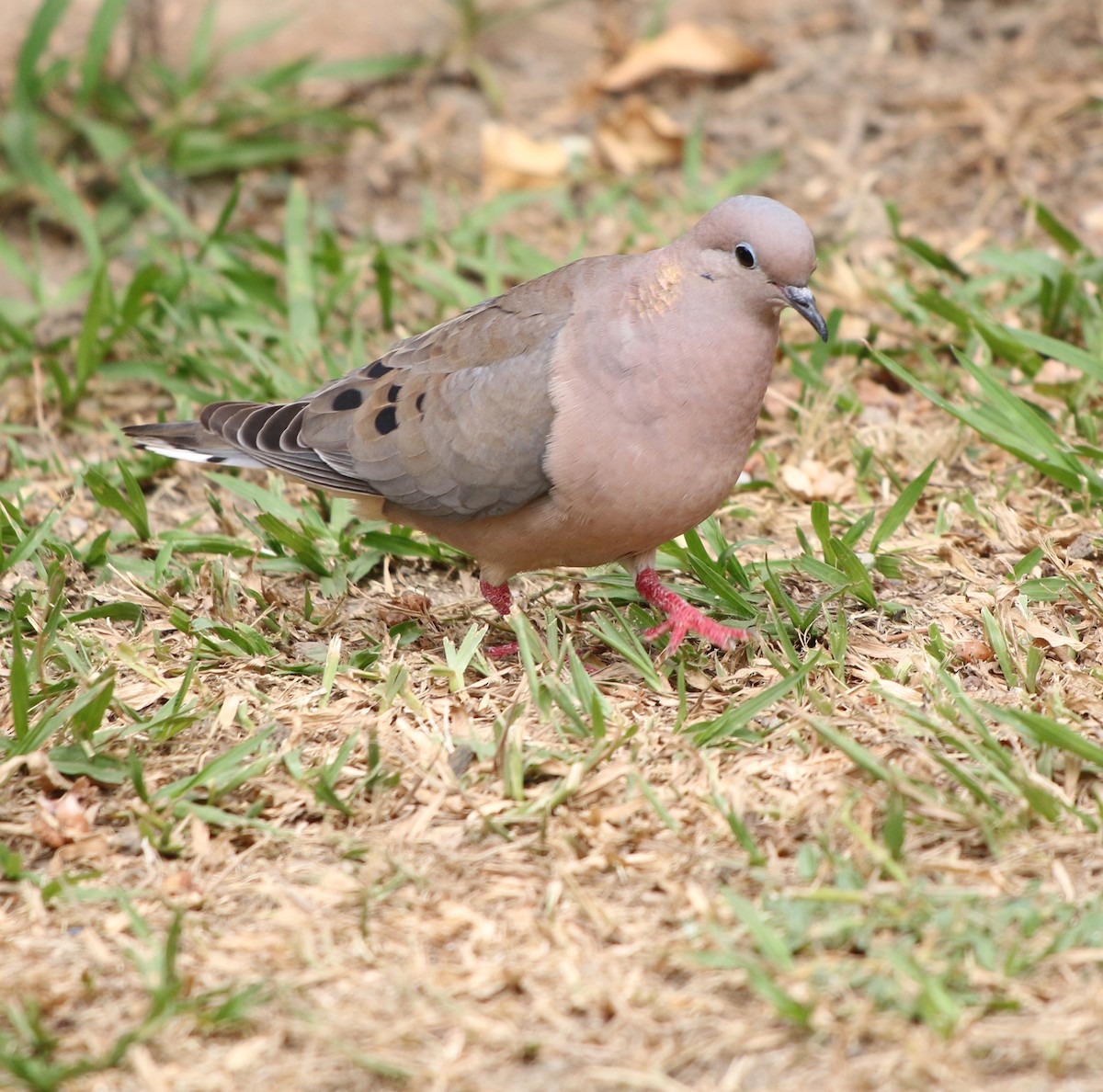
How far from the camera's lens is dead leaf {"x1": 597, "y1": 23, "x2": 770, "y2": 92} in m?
7.18

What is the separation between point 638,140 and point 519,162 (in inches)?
24.5

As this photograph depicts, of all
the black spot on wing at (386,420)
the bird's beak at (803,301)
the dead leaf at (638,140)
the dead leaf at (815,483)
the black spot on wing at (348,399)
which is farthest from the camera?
the dead leaf at (638,140)

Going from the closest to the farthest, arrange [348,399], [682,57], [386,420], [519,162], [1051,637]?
1. [1051,637]
2. [386,420]
3. [348,399]
4. [519,162]
5. [682,57]

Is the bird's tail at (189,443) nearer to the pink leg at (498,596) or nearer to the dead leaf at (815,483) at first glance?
the pink leg at (498,596)

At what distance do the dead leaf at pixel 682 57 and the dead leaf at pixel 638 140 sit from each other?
0.28 meters

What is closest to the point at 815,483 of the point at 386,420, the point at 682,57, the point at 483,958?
the point at 386,420

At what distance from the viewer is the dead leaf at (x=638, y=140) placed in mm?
6867

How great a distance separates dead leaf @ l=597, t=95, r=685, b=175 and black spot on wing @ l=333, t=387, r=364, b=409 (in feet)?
9.77

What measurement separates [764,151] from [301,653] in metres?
4.05

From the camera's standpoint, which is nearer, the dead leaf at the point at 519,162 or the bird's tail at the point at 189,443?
Result: the bird's tail at the point at 189,443

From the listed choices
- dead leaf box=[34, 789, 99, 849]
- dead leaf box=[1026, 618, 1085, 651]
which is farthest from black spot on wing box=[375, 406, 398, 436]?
dead leaf box=[1026, 618, 1085, 651]

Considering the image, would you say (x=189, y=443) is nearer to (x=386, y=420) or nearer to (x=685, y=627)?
(x=386, y=420)

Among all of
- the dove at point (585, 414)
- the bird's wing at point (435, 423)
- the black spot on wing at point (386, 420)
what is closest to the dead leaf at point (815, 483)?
the dove at point (585, 414)

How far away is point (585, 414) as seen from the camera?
3.69 meters
